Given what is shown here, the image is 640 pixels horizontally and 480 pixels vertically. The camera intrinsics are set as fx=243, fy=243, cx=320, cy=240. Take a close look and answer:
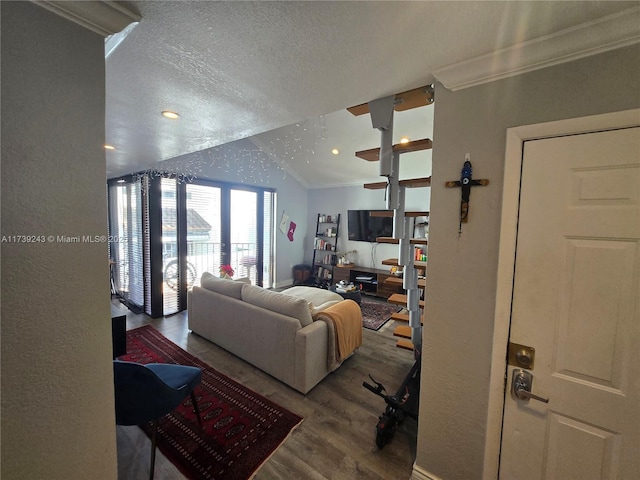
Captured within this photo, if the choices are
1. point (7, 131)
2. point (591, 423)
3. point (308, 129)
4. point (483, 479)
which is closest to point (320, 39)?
point (7, 131)

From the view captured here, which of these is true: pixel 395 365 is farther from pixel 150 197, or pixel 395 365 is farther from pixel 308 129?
pixel 150 197

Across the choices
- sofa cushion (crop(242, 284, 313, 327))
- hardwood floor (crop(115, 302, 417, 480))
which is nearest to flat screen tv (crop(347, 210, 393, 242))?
hardwood floor (crop(115, 302, 417, 480))

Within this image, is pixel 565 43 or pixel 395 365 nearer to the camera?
pixel 565 43

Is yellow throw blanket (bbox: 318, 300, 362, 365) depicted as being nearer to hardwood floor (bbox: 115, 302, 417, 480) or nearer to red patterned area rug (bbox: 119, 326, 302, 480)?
hardwood floor (bbox: 115, 302, 417, 480)

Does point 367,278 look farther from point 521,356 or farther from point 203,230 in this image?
point 521,356

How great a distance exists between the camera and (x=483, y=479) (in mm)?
1173

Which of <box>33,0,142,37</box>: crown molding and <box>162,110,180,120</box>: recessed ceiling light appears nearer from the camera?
<box>33,0,142,37</box>: crown molding

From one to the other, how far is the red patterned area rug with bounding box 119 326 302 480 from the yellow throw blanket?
693 mm

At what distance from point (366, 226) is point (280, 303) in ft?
10.9

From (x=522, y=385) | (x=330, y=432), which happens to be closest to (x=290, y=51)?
(x=522, y=385)

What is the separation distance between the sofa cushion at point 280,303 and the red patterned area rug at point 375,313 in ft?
5.51

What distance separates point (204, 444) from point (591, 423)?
2063 millimetres

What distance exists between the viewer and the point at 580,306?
972 mm

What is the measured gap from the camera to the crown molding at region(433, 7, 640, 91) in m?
0.83
